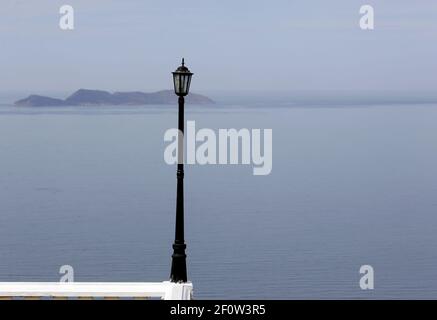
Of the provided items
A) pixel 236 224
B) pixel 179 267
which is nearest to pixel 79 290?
pixel 179 267

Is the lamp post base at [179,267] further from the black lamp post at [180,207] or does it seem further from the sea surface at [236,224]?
the sea surface at [236,224]

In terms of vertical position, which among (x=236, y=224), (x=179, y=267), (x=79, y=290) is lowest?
(x=79, y=290)

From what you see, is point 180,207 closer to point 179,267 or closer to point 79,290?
point 179,267

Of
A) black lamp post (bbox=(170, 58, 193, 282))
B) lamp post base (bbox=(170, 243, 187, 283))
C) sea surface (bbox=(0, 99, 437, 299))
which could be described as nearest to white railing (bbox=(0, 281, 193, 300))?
lamp post base (bbox=(170, 243, 187, 283))

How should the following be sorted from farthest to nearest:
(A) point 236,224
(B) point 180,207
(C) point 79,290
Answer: (A) point 236,224, (B) point 180,207, (C) point 79,290

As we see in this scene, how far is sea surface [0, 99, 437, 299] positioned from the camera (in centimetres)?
8262

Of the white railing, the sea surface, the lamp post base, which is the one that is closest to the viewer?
the white railing

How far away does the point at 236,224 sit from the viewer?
348ft

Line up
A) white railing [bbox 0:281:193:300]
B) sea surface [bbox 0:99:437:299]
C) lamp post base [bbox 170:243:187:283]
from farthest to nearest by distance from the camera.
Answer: sea surface [bbox 0:99:437:299] → lamp post base [bbox 170:243:187:283] → white railing [bbox 0:281:193:300]

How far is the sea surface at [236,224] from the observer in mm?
82625

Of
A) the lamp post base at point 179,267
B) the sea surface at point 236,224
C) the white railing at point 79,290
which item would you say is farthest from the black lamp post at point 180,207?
the sea surface at point 236,224

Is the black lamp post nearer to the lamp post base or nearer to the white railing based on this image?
the lamp post base
